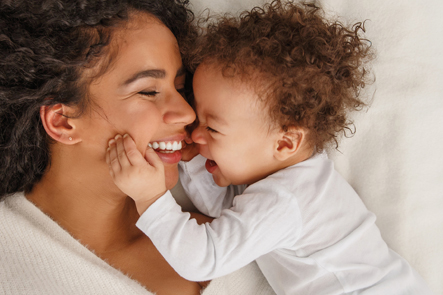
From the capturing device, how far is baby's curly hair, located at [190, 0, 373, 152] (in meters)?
1.51

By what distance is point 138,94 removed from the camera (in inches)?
58.5

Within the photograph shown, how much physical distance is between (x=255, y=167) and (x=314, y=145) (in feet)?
1.11

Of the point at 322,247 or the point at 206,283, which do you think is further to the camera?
the point at 206,283

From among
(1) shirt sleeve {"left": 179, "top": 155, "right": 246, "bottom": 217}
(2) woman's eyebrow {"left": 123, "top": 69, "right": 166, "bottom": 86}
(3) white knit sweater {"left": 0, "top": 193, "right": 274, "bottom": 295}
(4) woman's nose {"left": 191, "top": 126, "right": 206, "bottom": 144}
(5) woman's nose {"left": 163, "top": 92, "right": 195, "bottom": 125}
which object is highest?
(2) woman's eyebrow {"left": 123, "top": 69, "right": 166, "bottom": 86}

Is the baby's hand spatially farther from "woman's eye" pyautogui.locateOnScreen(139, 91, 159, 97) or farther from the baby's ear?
the baby's ear

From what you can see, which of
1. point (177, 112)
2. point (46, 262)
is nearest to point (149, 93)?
point (177, 112)

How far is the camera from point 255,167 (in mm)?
1703

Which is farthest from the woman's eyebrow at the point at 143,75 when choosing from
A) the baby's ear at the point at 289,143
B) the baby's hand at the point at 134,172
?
the baby's ear at the point at 289,143

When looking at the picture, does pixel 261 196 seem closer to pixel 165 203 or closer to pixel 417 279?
pixel 165 203

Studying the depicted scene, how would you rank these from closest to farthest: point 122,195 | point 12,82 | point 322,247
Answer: point 12,82, point 322,247, point 122,195

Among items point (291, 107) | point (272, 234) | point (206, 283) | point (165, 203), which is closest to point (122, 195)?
point (165, 203)

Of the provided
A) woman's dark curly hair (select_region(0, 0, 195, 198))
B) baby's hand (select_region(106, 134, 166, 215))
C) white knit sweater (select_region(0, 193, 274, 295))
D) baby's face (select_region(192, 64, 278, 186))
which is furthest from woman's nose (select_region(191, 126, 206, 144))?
white knit sweater (select_region(0, 193, 274, 295))

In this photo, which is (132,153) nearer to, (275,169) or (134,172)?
(134,172)

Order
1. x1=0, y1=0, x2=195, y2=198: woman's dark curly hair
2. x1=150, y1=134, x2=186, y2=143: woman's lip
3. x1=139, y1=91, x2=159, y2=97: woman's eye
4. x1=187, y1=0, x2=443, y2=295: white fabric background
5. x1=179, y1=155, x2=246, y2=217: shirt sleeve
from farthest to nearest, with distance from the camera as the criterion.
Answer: x1=179, y1=155, x2=246, y2=217: shirt sleeve → x1=187, y1=0, x2=443, y2=295: white fabric background → x1=150, y1=134, x2=186, y2=143: woman's lip → x1=139, y1=91, x2=159, y2=97: woman's eye → x1=0, y1=0, x2=195, y2=198: woman's dark curly hair
